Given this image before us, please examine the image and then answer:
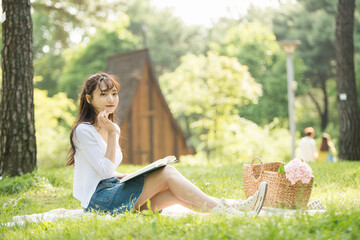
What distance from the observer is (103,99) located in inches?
188

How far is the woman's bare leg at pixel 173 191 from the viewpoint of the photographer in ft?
13.5

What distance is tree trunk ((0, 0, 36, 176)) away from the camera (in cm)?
738

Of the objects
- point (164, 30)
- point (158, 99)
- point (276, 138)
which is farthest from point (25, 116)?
point (164, 30)

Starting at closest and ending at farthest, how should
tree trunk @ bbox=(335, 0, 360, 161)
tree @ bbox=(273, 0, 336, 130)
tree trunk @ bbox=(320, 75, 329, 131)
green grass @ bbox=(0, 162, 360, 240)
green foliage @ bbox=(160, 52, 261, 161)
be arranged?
green grass @ bbox=(0, 162, 360, 240), tree trunk @ bbox=(335, 0, 360, 161), green foliage @ bbox=(160, 52, 261, 161), tree @ bbox=(273, 0, 336, 130), tree trunk @ bbox=(320, 75, 329, 131)

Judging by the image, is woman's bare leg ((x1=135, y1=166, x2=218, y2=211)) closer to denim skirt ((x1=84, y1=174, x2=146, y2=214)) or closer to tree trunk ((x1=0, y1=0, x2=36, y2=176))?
denim skirt ((x1=84, y1=174, x2=146, y2=214))

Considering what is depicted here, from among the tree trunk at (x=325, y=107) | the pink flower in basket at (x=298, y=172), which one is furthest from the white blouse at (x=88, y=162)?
the tree trunk at (x=325, y=107)

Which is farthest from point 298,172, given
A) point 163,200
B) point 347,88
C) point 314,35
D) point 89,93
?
point 314,35

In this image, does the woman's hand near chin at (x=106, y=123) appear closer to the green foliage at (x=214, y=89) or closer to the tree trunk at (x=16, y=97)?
the tree trunk at (x=16, y=97)

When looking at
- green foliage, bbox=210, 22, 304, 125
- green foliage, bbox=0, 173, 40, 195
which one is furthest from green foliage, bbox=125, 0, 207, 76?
green foliage, bbox=0, 173, 40, 195

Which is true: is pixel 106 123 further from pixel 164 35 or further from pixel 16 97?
pixel 164 35

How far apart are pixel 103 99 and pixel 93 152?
24.9 inches

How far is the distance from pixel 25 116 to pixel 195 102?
779 inches

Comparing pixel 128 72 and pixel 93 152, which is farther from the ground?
pixel 128 72

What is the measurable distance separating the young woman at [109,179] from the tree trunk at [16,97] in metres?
2.95
